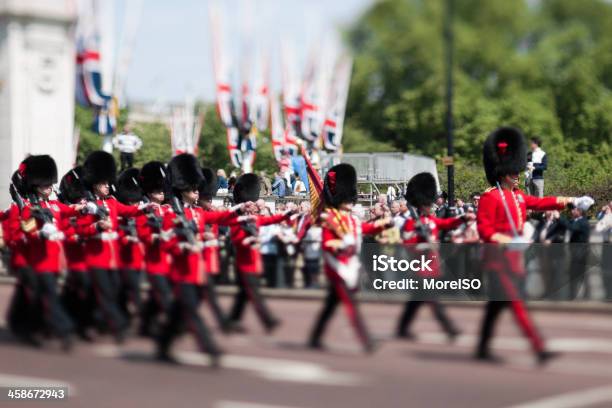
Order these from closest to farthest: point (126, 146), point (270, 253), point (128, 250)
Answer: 1. point (270, 253)
2. point (128, 250)
3. point (126, 146)

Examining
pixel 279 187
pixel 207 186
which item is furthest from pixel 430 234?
pixel 279 187

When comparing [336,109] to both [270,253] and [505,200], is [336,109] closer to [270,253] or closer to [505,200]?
[270,253]

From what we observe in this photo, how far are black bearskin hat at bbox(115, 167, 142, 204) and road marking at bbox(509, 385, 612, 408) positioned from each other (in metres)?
5.37

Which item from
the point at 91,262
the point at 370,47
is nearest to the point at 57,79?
the point at 91,262

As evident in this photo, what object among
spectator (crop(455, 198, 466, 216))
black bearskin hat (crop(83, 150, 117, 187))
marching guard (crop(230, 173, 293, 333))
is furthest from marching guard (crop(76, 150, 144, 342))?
spectator (crop(455, 198, 466, 216))

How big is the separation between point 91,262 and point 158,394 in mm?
2555

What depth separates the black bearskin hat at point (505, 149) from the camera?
6320 millimetres

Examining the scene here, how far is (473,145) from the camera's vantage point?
32000mm

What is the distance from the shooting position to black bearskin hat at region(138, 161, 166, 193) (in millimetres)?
8469

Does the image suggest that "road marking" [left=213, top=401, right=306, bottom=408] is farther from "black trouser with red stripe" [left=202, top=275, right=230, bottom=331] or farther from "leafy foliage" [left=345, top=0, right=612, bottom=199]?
"leafy foliage" [left=345, top=0, right=612, bottom=199]

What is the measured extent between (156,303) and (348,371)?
5.83ft

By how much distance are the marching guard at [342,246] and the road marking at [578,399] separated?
0.93 m

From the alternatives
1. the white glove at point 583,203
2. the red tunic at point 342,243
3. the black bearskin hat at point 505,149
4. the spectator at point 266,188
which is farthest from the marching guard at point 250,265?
the spectator at point 266,188

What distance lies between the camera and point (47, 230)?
313 inches
